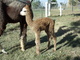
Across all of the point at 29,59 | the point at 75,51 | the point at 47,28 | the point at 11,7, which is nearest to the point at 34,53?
the point at 29,59

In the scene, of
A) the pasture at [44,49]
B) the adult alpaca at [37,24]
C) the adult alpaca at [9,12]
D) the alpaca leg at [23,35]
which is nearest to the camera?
the adult alpaca at [37,24]

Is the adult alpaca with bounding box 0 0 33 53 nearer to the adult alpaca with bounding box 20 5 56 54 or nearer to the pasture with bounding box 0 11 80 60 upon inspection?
the pasture with bounding box 0 11 80 60

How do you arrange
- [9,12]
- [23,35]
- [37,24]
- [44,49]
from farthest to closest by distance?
[23,35], [44,49], [9,12], [37,24]

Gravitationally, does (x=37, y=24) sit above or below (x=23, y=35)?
above

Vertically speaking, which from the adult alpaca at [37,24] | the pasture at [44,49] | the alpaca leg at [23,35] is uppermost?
the adult alpaca at [37,24]

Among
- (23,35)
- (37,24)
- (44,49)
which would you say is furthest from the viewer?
(23,35)

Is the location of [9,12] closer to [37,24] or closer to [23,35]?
[23,35]

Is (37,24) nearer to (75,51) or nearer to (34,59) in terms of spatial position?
(34,59)

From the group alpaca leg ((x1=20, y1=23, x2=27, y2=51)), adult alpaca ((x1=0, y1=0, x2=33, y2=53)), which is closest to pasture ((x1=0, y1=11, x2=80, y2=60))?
alpaca leg ((x1=20, y1=23, x2=27, y2=51))

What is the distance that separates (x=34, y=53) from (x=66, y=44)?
4.91ft

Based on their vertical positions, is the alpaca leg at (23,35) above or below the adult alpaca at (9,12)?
below

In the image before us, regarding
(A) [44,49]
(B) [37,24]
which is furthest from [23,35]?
(B) [37,24]

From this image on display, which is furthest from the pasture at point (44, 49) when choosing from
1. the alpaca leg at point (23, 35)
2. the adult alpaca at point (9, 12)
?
the adult alpaca at point (9, 12)

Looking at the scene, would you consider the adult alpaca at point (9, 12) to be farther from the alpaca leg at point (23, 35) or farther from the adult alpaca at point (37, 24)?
the adult alpaca at point (37, 24)
